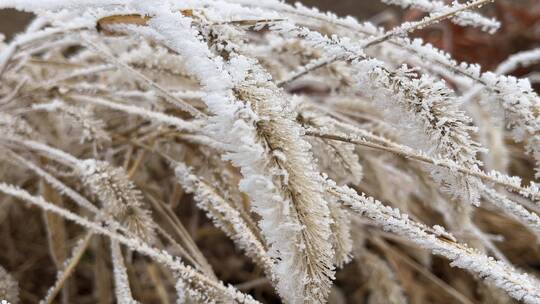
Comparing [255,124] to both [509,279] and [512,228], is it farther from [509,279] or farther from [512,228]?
[512,228]

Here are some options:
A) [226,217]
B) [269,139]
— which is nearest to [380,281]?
[226,217]

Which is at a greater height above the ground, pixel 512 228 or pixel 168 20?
pixel 168 20

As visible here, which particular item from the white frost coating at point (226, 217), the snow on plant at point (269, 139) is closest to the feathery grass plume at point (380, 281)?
the snow on plant at point (269, 139)

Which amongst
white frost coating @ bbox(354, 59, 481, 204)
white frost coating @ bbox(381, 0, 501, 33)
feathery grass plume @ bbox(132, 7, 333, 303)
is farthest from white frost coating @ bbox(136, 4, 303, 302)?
white frost coating @ bbox(381, 0, 501, 33)

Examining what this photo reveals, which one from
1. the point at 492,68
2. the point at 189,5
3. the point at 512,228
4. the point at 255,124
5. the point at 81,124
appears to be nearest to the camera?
the point at 255,124

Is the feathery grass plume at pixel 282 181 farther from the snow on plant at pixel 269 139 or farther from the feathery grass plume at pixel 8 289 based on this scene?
the feathery grass plume at pixel 8 289

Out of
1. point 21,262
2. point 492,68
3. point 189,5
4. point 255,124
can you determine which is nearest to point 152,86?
point 189,5

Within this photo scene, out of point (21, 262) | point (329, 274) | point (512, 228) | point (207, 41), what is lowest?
point (21, 262)
